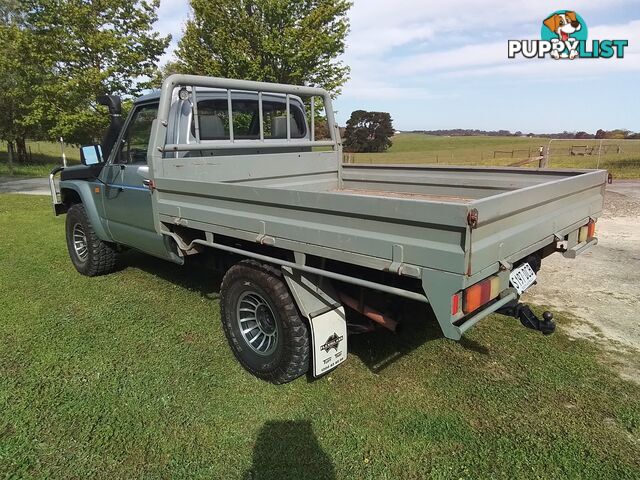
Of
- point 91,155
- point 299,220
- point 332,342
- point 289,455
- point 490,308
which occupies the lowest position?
point 289,455

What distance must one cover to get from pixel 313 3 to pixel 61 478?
56.8ft

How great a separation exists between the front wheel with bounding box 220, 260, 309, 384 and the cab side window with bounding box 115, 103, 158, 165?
179 cm

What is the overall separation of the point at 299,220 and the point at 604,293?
3779 mm

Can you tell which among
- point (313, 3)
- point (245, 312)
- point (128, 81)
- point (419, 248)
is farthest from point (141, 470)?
point (128, 81)

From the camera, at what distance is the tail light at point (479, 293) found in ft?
7.45

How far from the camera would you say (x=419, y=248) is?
7.41ft

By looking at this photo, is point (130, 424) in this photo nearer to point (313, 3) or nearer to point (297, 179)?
point (297, 179)

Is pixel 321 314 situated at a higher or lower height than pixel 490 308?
lower

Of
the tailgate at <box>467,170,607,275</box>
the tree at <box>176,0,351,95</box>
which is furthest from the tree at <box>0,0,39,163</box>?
the tailgate at <box>467,170,607,275</box>

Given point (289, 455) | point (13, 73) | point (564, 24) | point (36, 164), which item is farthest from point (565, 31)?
point (36, 164)

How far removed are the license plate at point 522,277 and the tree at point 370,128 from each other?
38.3 metres

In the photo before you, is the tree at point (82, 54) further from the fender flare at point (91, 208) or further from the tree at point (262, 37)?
the fender flare at point (91, 208)

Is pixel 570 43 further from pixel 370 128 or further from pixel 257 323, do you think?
pixel 370 128

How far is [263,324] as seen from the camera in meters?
3.42
